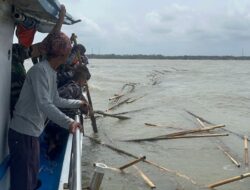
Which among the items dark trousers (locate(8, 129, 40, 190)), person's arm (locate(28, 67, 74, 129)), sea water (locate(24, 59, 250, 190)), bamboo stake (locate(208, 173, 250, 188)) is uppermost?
person's arm (locate(28, 67, 74, 129))

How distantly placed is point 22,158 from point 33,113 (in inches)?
18.0

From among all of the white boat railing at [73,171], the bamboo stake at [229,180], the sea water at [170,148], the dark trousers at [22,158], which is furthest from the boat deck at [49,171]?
the bamboo stake at [229,180]

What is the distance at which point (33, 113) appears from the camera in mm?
3824

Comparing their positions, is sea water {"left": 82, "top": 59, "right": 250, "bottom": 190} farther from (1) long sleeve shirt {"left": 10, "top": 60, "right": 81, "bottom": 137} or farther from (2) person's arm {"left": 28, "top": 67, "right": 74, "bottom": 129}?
Answer: (2) person's arm {"left": 28, "top": 67, "right": 74, "bottom": 129}

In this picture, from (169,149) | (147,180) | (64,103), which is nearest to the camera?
(64,103)

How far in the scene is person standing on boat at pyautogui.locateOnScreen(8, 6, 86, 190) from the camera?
3.75 meters

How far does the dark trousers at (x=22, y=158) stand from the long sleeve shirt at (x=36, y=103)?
74 mm

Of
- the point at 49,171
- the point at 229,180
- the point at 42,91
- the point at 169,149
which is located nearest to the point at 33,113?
the point at 42,91

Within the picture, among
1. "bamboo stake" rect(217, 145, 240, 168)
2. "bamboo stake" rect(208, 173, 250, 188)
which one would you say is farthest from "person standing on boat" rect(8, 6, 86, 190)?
"bamboo stake" rect(217, 145, 240, 168)

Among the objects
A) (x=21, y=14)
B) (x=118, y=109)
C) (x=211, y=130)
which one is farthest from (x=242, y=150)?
(x=21, y=14)

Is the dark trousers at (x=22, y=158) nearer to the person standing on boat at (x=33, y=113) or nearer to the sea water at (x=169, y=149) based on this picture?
the person standing on boat at (x=33, y=113)

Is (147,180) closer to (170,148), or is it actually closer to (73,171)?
(170,148)

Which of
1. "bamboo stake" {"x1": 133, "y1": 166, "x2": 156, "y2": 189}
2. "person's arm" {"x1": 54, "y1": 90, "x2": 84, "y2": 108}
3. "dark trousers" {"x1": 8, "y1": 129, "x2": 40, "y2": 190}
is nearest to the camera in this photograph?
"dark trousers" {"x1": 8, "y1": 129, "x2": 40, "y2": 190}

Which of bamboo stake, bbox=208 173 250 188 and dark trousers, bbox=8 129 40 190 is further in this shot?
bamboo stake, bbox=208 173 250 188
